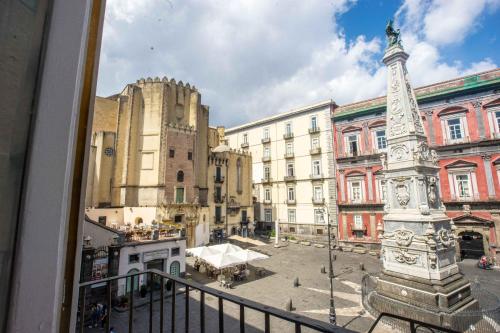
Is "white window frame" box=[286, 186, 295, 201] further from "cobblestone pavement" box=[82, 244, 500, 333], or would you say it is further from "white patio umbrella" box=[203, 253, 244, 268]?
"white patio umbrella" box=[203, 253, 244, 268]

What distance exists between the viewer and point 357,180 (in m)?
27.9

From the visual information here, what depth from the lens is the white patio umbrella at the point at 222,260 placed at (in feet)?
52.8

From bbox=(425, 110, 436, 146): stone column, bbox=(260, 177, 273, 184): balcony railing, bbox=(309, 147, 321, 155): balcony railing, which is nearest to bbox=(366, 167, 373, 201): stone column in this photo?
bbox=(425, 110, 436, 146): stone column

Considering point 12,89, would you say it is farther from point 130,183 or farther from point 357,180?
point 357,180

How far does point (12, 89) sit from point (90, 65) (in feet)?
1.49

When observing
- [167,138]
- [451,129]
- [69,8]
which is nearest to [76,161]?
[69,8]

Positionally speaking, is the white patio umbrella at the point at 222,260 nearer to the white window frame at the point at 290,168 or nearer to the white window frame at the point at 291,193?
the white window frame at the point at 291,193

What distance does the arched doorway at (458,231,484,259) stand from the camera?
2207 cm

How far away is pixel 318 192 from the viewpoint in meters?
32.0

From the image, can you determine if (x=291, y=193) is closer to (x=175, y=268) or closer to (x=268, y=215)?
(x=268, y=215)

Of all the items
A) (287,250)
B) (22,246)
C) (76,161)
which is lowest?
(287,250)

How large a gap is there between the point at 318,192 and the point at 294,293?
18426 millimetres

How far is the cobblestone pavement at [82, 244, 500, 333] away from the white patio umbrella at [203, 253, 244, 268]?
1.37 meters

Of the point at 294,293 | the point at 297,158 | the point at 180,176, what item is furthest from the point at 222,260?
the point at 297,158
